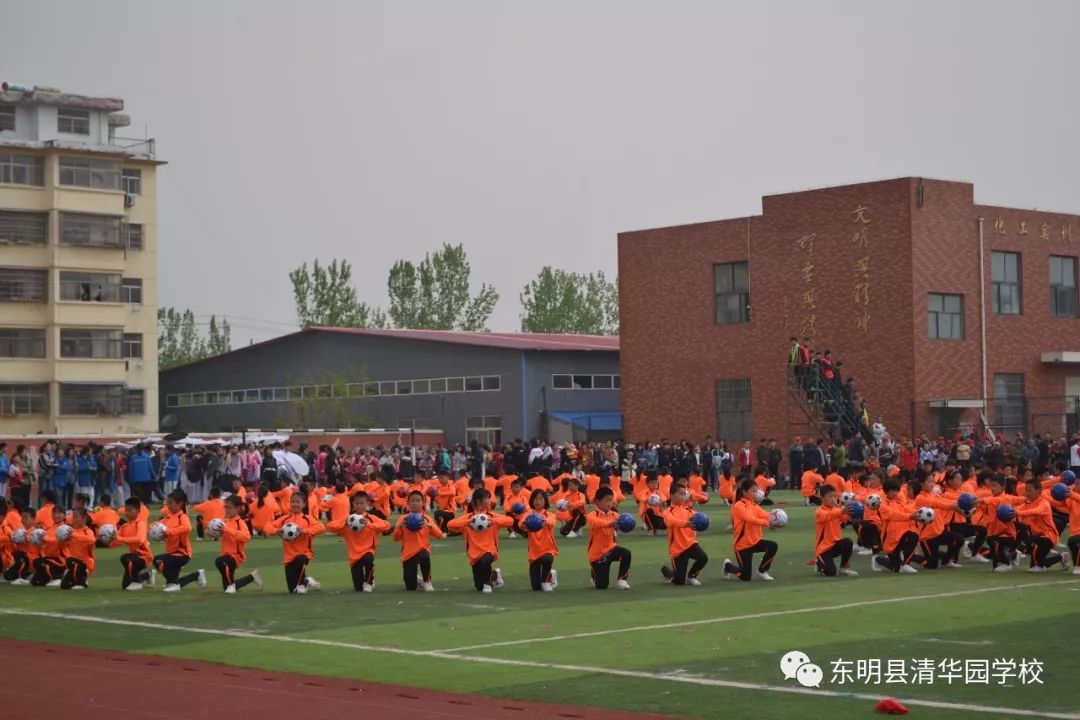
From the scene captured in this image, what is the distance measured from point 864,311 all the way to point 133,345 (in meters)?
33.9

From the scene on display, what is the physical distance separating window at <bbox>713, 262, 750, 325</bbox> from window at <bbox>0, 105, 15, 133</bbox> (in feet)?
98.3

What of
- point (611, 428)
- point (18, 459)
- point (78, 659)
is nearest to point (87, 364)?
point (611, 428)

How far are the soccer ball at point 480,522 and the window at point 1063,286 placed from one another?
123 feet

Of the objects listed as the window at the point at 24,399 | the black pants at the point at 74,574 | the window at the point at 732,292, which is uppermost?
the window at the point at 732,292

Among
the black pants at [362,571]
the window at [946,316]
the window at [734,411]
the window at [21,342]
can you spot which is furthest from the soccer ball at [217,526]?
the window at [21,342]

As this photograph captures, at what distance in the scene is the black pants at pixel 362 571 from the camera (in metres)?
19.7

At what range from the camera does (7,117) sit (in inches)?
2462

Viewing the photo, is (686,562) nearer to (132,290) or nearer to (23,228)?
(23,228)

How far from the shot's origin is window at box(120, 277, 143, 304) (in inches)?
2611

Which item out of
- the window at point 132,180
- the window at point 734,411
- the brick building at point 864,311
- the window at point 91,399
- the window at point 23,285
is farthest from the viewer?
the window at point 132,180

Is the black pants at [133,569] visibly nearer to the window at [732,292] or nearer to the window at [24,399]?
the window at [732,292]

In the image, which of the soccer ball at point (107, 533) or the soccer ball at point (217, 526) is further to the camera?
the soccer ball at point (107, 533)

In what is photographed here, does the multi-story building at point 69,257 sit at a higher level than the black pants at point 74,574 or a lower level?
higher

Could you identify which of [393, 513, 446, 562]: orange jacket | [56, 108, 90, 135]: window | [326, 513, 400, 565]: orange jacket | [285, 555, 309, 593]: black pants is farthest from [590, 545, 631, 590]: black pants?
[56, 108, 90, 135]: window
